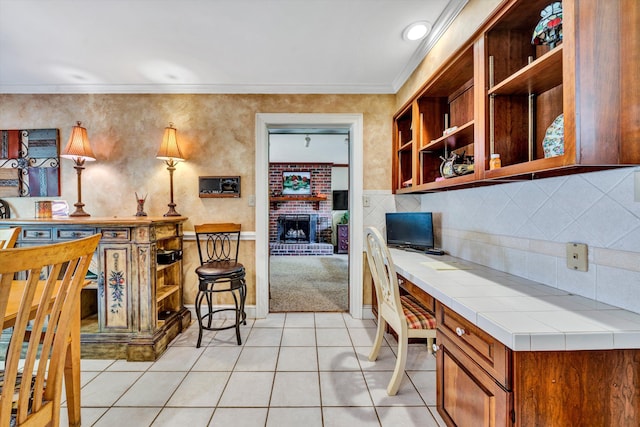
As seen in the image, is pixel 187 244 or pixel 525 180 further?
pixel 187 244

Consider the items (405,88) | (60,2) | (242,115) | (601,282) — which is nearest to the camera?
(601,282)

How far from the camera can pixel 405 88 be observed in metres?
2.65

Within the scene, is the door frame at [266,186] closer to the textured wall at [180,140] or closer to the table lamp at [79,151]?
the textured wall at [180,140]

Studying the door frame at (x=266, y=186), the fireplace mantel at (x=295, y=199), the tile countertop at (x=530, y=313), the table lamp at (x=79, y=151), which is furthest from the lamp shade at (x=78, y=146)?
the fireplace mantel at (x=295, y=199)

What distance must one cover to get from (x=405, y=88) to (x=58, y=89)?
340cm

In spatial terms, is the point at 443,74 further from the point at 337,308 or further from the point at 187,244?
the point at 187,244

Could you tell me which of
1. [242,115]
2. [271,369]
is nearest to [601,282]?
[271,369]

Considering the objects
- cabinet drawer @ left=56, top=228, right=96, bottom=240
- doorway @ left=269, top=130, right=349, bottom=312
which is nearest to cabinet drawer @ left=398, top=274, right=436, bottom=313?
cabinet drawer @ left=56, top=228, right=96, bottom=240

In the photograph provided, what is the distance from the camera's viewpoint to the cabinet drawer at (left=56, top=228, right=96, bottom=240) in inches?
85.6

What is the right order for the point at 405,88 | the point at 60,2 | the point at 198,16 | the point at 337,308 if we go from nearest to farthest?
the point at 60,2
the point at 198,16
the point at 405,88
the point at 337,308

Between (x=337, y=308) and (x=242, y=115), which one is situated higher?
(x=242, y=115)

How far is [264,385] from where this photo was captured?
184 centimetres

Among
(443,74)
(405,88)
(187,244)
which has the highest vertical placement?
(405,88)

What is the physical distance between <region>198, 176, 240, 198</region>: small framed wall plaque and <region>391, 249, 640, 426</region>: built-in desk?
2315 millimetres
